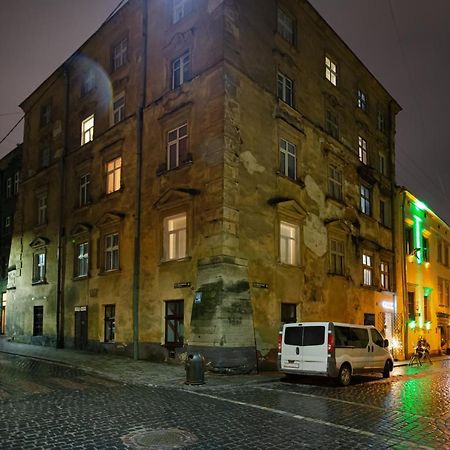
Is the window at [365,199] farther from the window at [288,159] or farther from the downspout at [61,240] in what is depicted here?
the downspout at [61,240]

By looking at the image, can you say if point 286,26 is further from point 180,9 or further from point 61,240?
point 61,240

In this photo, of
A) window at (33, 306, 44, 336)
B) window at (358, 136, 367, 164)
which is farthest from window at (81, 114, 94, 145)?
Result: window at (358, 136, 367, 164)

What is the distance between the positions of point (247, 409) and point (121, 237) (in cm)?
1330

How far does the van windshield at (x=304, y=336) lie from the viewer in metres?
15.1

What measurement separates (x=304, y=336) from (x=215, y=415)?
6368mm

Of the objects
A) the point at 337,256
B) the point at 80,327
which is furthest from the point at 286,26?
the point at 80,327

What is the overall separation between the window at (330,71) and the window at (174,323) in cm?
1443

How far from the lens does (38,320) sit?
28.2 m

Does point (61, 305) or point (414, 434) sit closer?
point (414, 434)

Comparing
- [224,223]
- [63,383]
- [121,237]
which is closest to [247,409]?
[63,383]

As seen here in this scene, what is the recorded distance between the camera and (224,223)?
17562mm

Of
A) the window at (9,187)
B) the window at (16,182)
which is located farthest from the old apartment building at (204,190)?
the window at (9,187)

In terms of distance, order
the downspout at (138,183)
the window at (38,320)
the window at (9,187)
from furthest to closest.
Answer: the window at (9,187)
the window at (38,320)
the downspout at (138,183)

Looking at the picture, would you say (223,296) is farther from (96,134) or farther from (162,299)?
(96,134)
